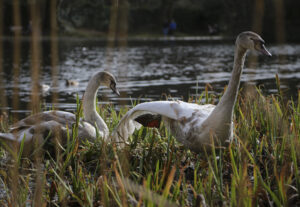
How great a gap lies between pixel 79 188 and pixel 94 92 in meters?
2.41

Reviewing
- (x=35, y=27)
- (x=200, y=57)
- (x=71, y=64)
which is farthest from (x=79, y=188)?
(x=200, y=57)

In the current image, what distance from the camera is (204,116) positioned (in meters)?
4.34

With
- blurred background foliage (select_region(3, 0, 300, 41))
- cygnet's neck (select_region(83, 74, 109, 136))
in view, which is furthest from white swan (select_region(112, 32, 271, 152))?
blurred background foliage (select_region(3, 0, 300, 41))

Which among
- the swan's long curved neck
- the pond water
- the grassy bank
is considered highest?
the swan's long curved neck

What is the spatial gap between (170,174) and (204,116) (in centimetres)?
184

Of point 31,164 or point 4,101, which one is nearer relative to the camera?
point 31,164

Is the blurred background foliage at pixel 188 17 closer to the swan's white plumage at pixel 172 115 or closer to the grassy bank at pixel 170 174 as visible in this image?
the swan's white plumage at pixel 172 115

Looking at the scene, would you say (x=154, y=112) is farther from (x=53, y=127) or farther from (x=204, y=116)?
(x=53, y=127)

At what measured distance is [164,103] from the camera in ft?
15.0

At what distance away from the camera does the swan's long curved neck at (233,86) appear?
3.99 meters

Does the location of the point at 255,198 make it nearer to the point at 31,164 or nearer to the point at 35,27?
the point at 35,27

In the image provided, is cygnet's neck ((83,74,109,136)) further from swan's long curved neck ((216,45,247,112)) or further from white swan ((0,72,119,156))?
swan's long curved neck ((216,45,247,112))

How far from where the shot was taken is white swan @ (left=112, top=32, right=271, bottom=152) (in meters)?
4.01

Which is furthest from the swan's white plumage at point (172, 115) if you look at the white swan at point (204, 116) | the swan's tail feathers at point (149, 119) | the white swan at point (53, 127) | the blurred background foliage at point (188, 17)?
the blurred background foliage at point (188, 17)
